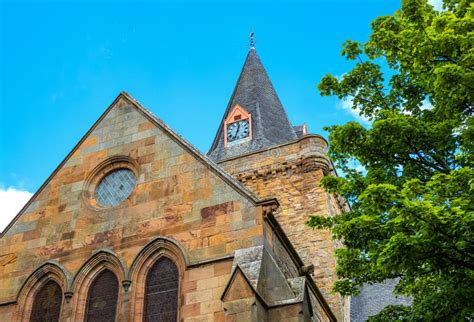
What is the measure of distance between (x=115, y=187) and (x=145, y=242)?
2.15 m

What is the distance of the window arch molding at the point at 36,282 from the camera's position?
41.6 feet

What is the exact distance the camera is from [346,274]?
11234 millimetres

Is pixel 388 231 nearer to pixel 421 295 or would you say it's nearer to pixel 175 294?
pixel 421 295

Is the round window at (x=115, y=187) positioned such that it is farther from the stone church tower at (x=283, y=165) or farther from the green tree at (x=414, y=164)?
the stone church tower at (x=283, y=165)

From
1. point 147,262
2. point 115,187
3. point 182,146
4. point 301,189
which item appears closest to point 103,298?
point 147,262

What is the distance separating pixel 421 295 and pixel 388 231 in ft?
7.40

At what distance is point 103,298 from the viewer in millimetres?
12336

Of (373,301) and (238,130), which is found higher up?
(238,130)

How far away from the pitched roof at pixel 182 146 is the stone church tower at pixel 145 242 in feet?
0.09

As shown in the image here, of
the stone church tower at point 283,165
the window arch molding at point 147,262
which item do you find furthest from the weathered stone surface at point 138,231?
the stone church tower at point 283,165

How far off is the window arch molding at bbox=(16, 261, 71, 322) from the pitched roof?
1.75 metres

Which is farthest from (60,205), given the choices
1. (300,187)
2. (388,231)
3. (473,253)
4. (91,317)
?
(300,187)

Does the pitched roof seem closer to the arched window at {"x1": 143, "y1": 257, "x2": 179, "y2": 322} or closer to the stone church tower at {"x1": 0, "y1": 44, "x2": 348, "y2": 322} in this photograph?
the stone church tower at {"x1": 0, "y1": 44, "x2": 348, "y2": 322}

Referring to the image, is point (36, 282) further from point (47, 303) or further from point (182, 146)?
point (182, 146)
